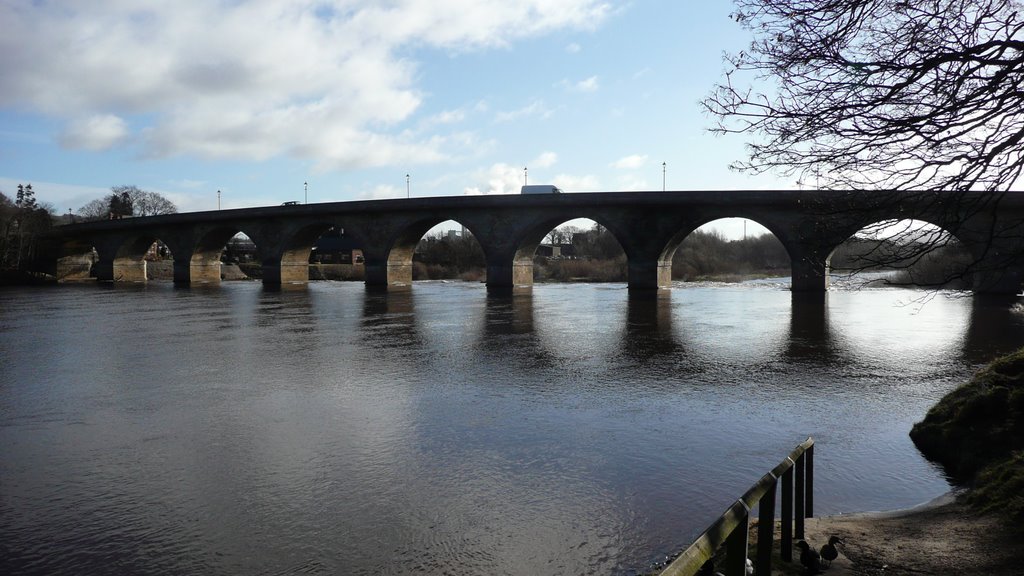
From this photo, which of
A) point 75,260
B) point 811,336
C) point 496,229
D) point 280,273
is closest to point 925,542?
point 811,336

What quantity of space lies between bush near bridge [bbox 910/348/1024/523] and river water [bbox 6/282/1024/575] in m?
0.28

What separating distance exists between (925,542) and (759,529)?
1.75 metres

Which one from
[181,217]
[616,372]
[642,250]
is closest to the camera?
[616,372]

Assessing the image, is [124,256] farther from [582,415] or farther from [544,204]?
[582,415]

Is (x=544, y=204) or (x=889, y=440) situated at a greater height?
(x=544, y=204)

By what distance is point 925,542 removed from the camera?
4215mm

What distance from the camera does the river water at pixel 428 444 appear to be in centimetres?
451

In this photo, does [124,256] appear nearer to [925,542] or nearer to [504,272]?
[504,272]

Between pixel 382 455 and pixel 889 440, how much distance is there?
505cm

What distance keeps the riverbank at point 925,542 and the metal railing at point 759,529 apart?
253mm

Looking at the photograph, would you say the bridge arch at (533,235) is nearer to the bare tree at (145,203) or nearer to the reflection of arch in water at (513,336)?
the reflection of arch in water at (513,336)

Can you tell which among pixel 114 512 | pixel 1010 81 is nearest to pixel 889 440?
pixel 1010 81

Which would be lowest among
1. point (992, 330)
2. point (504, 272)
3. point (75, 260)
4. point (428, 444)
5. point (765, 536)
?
point (428, 444)

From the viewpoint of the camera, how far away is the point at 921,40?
500 centimetres
